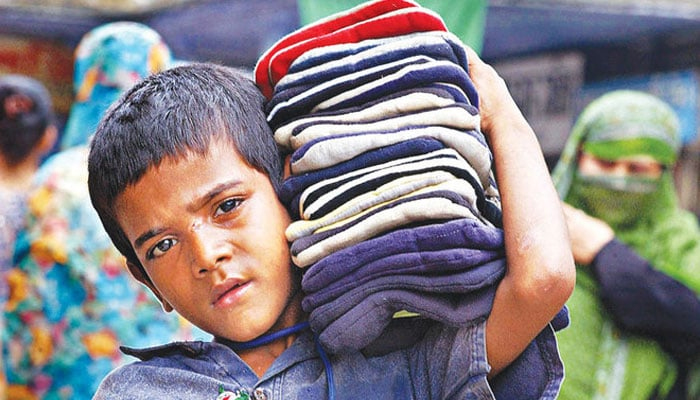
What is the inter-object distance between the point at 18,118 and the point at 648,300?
9.87ft

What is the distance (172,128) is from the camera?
5.12 ft

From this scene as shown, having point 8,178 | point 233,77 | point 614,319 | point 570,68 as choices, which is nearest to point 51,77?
point 8,178

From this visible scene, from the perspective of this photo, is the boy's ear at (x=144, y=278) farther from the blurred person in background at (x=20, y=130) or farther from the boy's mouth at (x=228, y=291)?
the blurred person in background at (x=20, y=130)

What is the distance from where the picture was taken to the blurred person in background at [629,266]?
3594 mm

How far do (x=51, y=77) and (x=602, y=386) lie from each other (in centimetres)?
565

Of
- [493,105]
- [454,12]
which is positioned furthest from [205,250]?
[454,12]

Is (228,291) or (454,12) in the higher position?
(228,291)

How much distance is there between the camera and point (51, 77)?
7.80 metres

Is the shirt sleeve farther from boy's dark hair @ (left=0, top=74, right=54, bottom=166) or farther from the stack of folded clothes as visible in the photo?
boy's dark hair @ (left=0, top=74, right=54, bottom=166)

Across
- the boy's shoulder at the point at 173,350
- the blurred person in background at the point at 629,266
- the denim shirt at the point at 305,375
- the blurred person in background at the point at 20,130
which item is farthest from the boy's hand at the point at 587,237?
the blurred person in background at the point at 20,130

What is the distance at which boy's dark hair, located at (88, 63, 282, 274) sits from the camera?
5.12 feet

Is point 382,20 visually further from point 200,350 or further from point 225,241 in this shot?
point 200,350

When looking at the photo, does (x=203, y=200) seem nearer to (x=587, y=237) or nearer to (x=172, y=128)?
(x=172, y=128)

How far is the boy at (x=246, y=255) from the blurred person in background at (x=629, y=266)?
7.10 feet
